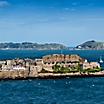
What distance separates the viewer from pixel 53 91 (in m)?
69.8

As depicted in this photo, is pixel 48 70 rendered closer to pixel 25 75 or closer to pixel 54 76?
pixel 54 76

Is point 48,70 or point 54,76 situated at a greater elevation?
point 48,70

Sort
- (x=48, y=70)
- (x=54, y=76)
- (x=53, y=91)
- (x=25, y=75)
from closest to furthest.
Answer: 1. (x=53, y=91)
2. (x=25, y=75)
3. (x=54, y=76)
4. (x=48, y=70)

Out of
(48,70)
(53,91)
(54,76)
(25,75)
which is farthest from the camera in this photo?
(48,70)

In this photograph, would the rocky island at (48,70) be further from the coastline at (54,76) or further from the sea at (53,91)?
the sea at (53,91)

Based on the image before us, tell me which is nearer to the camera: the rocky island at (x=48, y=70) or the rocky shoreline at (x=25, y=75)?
the rocky shoreline at (x=25, y=75)

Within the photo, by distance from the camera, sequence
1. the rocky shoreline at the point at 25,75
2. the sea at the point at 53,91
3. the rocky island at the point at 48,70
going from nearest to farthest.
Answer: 1. the sea at the point at 53,91
2. the rocky shoreline at the point at 25,75
3. the rocky island at the point at 48,70

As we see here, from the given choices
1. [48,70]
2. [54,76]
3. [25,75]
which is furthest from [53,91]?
[48,70]

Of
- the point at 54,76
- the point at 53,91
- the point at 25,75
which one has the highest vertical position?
A: the point at 25,75

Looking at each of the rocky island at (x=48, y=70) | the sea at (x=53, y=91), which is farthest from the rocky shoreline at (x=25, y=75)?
the sea at (x=53, y=91)

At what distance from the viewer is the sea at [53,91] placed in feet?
194

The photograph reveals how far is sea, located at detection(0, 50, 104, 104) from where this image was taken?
59.1 metres

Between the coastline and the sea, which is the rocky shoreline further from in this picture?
the sea

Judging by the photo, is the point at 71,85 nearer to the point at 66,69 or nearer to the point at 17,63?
the point at 66,69
